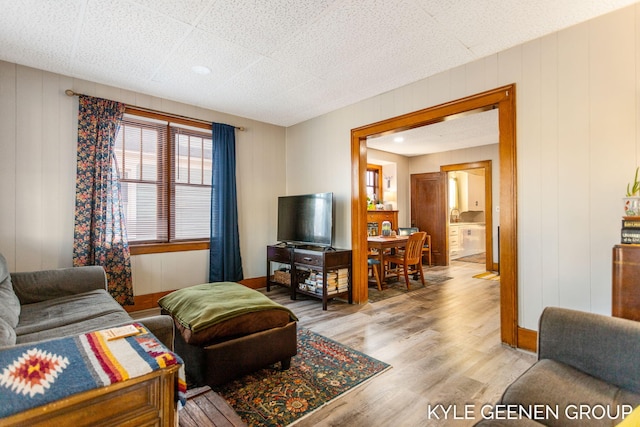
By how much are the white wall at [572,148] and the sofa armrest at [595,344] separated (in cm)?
116

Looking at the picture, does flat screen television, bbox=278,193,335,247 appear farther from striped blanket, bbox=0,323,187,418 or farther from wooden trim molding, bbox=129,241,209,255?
striped blanket, bbox=0,323,187,418

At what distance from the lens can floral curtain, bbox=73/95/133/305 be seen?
328 centimetres

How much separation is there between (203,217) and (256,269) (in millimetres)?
1177

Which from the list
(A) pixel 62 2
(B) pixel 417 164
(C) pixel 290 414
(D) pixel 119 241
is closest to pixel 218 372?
(C) pixel 290 414

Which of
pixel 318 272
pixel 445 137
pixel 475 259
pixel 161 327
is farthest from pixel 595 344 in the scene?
pixel 475 259

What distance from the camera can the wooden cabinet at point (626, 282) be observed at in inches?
71.8

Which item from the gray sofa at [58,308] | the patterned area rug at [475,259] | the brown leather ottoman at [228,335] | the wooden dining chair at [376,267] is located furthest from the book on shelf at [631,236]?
the patterned area rug at [475,259]

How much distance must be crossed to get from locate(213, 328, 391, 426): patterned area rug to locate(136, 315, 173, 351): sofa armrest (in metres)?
0.56

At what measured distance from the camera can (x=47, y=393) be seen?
78 centimetres

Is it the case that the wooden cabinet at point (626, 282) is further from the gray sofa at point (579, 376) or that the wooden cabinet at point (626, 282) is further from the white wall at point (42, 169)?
the white wall at point (42, 169)

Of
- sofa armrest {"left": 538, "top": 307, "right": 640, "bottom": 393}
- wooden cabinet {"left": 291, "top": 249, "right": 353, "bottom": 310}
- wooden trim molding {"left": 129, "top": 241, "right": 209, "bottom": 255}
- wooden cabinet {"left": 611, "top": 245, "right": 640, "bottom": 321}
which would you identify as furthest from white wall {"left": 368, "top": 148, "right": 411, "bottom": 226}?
sofa armrest {"left": 538, "top": 307, "right": 640, "bottom": 393}

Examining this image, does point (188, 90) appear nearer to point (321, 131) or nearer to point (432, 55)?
point (321, 131)

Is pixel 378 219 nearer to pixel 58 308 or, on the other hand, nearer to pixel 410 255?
pixel 410 255

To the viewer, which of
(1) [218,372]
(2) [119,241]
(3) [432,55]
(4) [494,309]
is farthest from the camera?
(4) [494,309]
